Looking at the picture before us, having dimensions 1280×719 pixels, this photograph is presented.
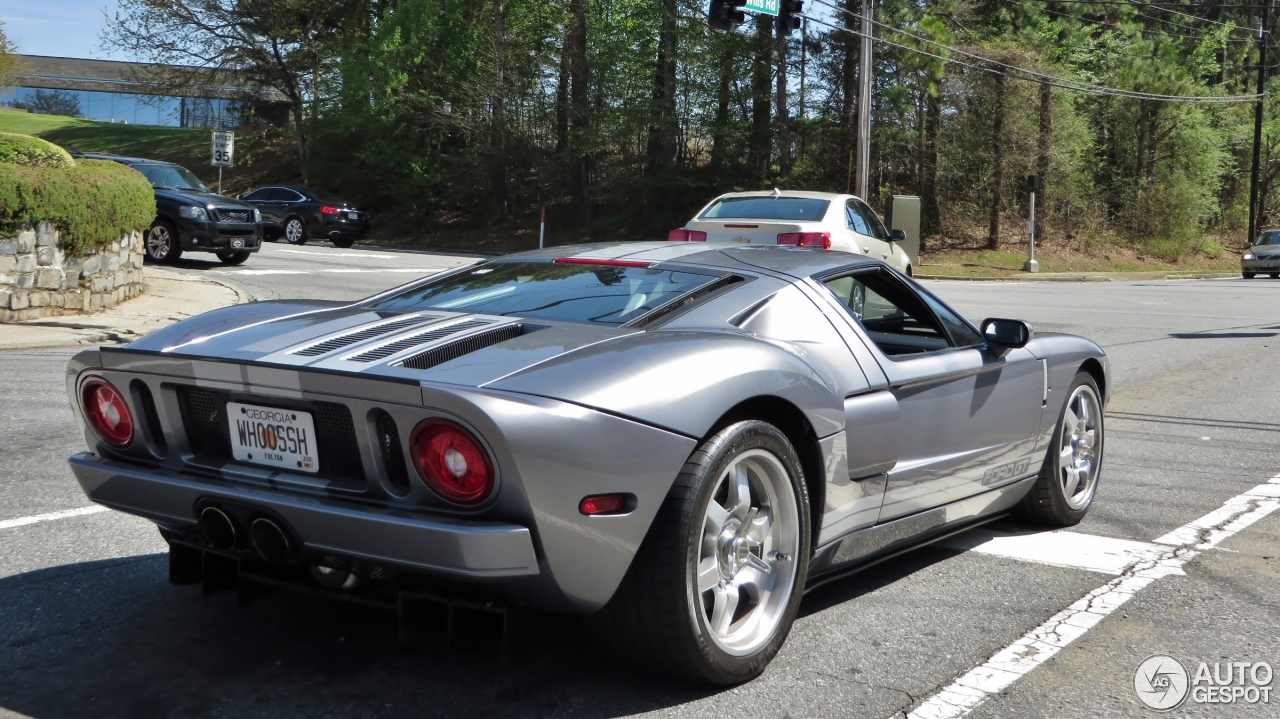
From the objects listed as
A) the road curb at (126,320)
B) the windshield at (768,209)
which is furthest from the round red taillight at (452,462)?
the windshield at (768,209)

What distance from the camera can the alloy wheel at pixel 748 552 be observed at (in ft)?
10.8

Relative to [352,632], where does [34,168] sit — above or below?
above

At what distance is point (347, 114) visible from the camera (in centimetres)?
4141

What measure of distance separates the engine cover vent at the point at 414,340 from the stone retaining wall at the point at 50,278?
30.8ft

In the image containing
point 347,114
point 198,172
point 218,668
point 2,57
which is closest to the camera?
point 218,668

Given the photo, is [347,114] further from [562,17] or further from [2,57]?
[2,57]

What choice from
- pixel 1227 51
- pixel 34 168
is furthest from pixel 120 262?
pixel 1227 51

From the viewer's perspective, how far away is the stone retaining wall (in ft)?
37.2

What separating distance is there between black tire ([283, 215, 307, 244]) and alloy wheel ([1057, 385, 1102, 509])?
27.0m

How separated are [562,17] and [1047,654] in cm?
3724

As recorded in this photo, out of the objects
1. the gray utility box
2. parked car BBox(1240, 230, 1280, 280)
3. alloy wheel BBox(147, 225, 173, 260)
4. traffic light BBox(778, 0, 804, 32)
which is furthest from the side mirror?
parked car BBox(1240, 230, 1280, 280)

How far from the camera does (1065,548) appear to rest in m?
4.92

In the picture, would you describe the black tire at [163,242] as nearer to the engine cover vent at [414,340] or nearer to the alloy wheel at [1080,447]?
the alloy wheel at [1080,447]

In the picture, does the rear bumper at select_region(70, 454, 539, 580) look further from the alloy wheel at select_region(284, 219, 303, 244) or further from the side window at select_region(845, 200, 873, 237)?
the alloy wheel at select_region(284, 219, 303, 244)
